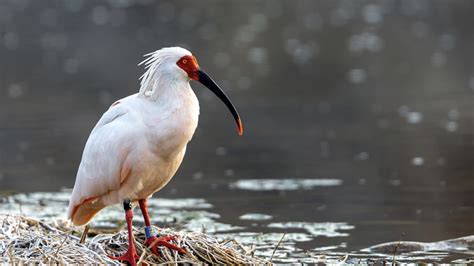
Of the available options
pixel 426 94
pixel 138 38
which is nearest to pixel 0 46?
pixel 138 38

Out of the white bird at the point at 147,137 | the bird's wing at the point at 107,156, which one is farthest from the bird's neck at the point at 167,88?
the bird's wing at the point at 107,156

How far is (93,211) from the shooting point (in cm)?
955

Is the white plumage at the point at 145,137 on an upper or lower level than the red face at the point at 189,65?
lower

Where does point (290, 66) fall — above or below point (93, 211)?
above

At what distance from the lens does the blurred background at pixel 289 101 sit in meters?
13.7

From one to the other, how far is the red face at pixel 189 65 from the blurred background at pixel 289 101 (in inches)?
120

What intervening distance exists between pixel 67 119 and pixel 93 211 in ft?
37.3

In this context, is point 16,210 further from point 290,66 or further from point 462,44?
point 462,44

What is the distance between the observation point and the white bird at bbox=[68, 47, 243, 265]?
859cm

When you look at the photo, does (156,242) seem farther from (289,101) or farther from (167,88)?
(289,101)

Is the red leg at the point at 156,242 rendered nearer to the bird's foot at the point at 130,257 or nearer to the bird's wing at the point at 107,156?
the bird's foot at the point at 130,257

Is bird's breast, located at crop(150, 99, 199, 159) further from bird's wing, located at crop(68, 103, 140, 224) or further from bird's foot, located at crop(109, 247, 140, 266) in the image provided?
bird's foot, located at crop(109, 247, 140, 266)

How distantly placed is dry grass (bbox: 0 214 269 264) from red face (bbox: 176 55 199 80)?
1448 millimetres

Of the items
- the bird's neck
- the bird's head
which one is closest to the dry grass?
the bird's neck
